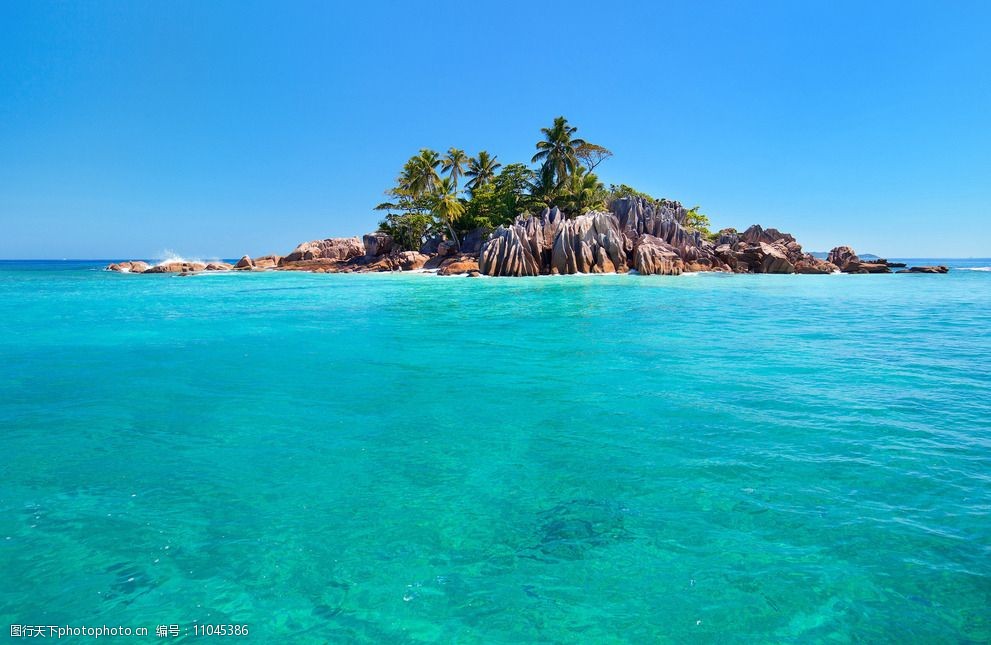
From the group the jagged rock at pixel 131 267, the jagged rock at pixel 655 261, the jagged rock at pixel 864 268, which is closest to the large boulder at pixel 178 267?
the jagged rock at pixel 131 267

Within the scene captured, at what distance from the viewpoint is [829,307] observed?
80.7 feet

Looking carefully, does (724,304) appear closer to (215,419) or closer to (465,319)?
(465,319)

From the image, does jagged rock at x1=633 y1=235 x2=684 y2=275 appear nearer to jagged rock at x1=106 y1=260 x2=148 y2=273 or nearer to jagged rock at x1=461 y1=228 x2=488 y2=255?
jagged rock at x1=461 y1=228 x2=488 y2=255

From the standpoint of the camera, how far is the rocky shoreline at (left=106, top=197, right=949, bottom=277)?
5191 centimetres

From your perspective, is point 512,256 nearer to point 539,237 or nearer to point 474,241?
point 539,237

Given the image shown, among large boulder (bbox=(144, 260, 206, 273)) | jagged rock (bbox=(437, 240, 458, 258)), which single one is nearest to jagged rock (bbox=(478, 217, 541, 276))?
jagged rock (bbox=(437, 240, 458, 258))

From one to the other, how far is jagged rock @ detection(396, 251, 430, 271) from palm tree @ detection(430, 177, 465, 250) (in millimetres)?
5026

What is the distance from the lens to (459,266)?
54.3m

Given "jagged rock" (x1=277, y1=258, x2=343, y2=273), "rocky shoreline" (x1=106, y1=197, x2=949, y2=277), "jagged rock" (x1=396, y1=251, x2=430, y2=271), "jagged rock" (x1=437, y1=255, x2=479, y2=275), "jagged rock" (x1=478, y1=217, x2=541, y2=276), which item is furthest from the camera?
"jagged rock" (x1=277, y1=258, x2=343, y2=273)

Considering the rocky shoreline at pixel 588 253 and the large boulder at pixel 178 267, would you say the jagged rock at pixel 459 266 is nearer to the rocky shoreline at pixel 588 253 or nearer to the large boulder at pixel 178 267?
the rocky shoreline at pixel 588 253

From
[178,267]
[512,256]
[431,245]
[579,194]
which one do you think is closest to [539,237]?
[512,256]

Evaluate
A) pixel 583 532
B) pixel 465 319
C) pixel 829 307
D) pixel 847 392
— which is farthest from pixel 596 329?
pixel 829 307

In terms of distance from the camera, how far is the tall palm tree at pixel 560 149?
61.0 meters

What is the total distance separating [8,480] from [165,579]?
372cm
